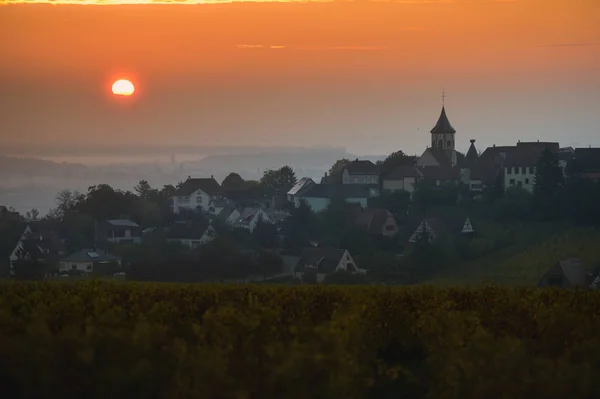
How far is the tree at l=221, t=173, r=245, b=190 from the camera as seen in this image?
46594mm

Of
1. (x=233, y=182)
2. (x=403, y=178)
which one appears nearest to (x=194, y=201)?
(x=233, y=182)

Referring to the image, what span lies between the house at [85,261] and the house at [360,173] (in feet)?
62.3

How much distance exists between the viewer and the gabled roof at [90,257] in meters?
32.5

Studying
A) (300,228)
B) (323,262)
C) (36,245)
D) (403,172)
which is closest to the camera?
(323,262)

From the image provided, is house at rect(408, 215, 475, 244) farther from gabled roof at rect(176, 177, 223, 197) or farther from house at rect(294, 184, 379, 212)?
gabled roof at rect(176, 177, 223, 197)

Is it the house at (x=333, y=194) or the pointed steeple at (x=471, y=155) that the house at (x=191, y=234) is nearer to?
the house at (x=333, y=194)

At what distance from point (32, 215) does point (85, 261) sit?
5.39 meters

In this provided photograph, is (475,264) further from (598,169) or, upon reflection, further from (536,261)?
(598,169)

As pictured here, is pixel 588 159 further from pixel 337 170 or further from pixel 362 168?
pixel 337 170

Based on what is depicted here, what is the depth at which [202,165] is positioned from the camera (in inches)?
1684

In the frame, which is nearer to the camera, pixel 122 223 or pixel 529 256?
pixel 529 256

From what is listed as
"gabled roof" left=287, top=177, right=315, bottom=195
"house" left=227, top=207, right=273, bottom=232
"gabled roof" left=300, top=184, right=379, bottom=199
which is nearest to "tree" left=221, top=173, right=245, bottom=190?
"gabled roof" left=287, top=177, right=315, bottom=195

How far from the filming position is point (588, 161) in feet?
143

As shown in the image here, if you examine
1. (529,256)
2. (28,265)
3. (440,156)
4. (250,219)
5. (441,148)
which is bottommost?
(529,256)
